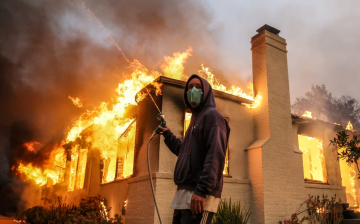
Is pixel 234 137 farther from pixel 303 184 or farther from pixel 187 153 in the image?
pixel 187 153

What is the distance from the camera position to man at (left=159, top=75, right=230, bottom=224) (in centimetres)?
247

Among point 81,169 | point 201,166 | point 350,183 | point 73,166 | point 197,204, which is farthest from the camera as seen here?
point 73,166

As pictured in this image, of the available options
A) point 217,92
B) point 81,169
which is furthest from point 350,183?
point 81,169

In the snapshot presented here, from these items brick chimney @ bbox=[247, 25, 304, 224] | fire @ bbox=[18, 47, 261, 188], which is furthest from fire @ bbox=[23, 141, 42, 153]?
brick chimney @ bbox=[247, 25, 304, 224]

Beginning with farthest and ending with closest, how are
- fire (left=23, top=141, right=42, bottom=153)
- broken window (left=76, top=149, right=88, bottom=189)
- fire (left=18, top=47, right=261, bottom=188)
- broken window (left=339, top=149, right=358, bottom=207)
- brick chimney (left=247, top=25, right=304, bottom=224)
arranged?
1. fire (left=23, top=141, right=42, bottom=153)
2. broken window (left=339, top=149, right=358, bottom=207)
3. broken window (left=76, top=149, right=88, bottom=189)
4. fire (left=18, top=47, right=261, bottom=188)
5. brick chimney (left=247, top=25, right=304, bottom=224)

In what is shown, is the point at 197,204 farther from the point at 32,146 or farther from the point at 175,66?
the point at 32,146

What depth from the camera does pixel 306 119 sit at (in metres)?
10.6

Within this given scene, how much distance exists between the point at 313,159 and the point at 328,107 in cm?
1954

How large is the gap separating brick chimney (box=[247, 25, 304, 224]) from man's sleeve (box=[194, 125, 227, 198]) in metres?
6.22

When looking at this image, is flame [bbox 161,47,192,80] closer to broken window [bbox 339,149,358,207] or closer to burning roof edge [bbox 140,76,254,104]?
burning roof edge [bbox 140,76,254,104]

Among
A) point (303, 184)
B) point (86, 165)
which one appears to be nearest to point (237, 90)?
point (303, 184)

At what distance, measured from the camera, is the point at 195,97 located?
3066 millimetres

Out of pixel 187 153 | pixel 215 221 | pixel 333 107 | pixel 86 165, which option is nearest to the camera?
pixel 187 153

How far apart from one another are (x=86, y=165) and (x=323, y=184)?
9.39 metres
